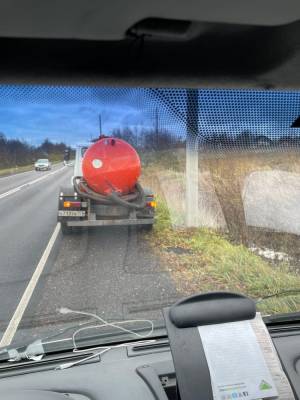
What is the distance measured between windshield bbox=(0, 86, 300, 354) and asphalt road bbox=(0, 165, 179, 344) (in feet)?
0.06

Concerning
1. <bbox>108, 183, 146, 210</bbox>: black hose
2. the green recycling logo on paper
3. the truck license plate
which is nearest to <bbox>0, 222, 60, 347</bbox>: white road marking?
the truck license plate

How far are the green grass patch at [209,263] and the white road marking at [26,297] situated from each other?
1138 millimetres

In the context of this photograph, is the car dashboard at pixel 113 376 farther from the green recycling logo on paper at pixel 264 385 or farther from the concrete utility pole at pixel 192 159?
the concrete utility pole at pixel 192 159

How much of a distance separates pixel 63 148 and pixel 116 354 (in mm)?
1398

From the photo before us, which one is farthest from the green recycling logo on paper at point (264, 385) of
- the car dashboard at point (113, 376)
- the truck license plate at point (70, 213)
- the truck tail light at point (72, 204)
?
the truck license plate at point (70, 213)

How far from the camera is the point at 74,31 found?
1.77m

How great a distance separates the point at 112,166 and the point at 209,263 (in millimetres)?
1383

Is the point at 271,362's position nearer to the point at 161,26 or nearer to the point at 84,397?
the point at 84,397

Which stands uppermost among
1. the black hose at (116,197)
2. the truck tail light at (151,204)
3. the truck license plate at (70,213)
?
the black hose at (116,197)

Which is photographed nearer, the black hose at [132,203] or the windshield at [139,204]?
the windshield at [139,204]

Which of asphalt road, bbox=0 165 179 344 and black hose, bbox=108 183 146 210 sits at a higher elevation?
black hose, bbox=108 183 146 210

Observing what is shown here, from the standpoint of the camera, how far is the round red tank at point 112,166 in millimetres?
4148

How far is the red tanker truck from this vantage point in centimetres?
417

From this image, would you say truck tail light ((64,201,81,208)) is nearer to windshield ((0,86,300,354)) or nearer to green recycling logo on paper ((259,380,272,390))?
windshield ((0,86,300,354))
